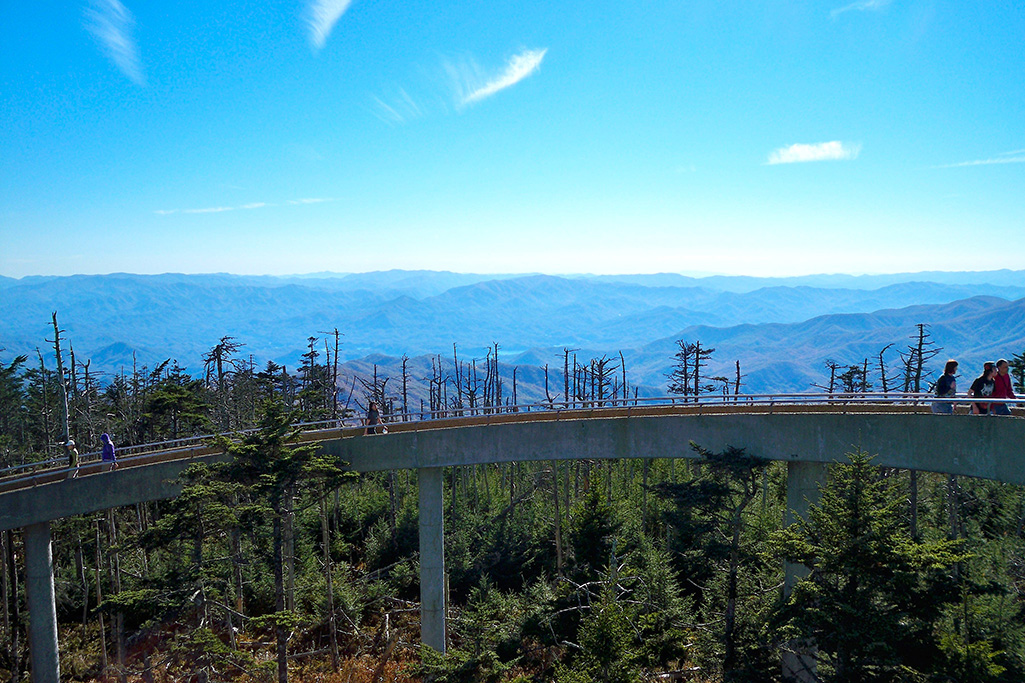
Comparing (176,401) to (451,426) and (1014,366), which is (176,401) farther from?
(1014,366)

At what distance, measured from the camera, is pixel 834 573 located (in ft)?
49.4

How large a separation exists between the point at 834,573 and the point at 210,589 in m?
17.5

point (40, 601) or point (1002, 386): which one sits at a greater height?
point (1002, 386)

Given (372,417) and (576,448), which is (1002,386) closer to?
(576,448)

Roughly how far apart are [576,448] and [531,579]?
1294 centimetres

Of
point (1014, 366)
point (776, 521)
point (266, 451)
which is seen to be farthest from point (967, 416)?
point (1014, 366)

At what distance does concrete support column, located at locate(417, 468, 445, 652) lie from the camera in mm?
22500

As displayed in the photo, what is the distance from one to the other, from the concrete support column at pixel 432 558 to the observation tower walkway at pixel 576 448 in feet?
0.12

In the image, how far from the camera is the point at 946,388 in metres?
17.2

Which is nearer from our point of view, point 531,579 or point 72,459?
point 72,459

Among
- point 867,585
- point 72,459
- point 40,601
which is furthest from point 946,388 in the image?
point 40,601

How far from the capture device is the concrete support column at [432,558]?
22.5 meters

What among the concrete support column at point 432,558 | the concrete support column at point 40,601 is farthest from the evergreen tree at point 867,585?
the concrete support column at point 40,601

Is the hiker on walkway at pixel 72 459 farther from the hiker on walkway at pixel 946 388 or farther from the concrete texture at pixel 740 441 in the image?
the hiker on walkway at pixel 946 388
